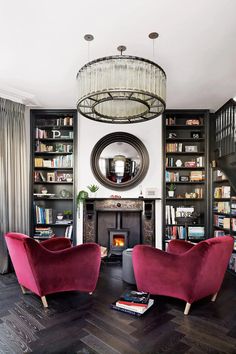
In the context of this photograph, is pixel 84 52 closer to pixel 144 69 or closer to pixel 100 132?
pixel 144 69

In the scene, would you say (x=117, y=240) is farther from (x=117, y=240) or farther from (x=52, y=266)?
(x=52, y=266)

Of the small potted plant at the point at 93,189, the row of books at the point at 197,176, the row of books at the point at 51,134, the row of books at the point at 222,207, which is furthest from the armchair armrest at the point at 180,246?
the row of books at the point at 51,134

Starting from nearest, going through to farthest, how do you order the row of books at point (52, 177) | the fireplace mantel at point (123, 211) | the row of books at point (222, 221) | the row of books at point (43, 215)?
the row of books at point (222, 221) → the fireplace mantel at point (123, 211) → the row of books at point (43, 215) → the row of books at point (52, 177)

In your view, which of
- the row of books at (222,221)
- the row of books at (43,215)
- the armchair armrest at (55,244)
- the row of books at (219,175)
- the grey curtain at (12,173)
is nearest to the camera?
the armchair armrest at (55,244)

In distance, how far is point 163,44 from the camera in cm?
284

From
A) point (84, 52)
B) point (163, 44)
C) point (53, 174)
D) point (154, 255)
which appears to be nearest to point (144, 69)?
point (163, 44)

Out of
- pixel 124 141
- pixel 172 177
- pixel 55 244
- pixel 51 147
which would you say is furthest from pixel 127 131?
pixel 55 244

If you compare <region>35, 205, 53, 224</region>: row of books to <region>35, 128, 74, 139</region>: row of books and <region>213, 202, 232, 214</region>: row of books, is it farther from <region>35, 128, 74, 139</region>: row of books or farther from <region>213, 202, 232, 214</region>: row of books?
<region>213, 202, 232, 214</region>: row of books

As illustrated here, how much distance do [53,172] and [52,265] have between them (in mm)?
2655

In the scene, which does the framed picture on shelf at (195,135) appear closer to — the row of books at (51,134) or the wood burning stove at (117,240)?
the wood burning stove at (117,240)

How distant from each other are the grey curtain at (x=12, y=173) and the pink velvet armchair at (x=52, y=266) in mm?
1193

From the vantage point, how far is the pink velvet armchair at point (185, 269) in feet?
8.79

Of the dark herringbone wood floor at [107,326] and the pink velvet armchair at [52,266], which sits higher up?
the pink velvet armchair at [52,266]

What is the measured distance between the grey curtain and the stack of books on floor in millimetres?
2257
